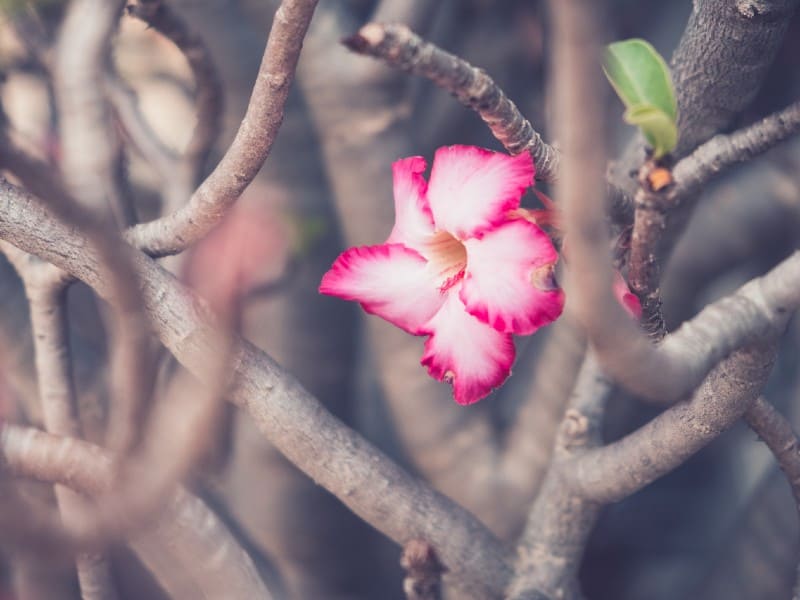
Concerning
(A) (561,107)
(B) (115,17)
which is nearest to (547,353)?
(B) (115,17)

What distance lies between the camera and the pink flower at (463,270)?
0.47 metres

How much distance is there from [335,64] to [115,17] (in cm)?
28

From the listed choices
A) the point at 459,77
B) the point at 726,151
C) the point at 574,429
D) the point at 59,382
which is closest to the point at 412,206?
the point at 459,77

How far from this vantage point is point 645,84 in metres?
0.40

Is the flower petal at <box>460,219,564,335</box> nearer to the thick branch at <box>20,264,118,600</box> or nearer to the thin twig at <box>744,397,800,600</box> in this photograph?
the thin twig at <box>744,397,800,600</box>

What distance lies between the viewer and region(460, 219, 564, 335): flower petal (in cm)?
47

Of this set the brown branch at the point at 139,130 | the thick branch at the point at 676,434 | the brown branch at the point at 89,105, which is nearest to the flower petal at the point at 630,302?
the thick branch at the point at 676,434

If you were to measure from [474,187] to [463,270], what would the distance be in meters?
0.06

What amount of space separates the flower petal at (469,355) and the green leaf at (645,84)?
0.17m

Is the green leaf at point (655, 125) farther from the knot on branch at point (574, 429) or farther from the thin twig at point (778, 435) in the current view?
the knot on branch at point (574, 429)

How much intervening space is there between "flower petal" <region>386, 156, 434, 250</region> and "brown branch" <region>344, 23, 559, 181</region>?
9 cm

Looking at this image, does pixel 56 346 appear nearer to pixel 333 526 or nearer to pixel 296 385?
pixel 296 385

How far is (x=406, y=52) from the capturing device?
0.37m

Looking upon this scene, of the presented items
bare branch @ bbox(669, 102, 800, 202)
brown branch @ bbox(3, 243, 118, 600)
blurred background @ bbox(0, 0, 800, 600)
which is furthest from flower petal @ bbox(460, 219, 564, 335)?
brown branch @ bbox(3, 243, 118, 600)
